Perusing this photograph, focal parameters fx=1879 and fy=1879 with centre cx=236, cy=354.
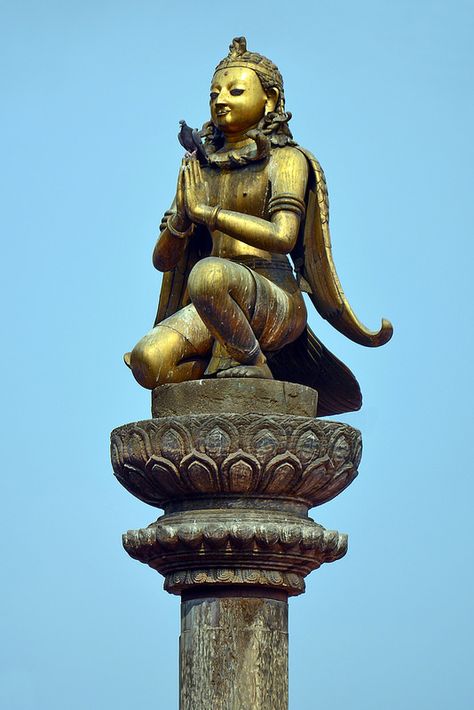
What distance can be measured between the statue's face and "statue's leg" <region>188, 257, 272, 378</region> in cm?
135

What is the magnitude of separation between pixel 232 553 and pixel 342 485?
1008 mm

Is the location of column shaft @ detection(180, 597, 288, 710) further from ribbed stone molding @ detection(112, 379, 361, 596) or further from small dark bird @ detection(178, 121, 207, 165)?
small dark bird @ detection(178, 121, 207, 165)

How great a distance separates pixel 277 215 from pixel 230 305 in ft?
3.02

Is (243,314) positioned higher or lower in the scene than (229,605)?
Result: higher

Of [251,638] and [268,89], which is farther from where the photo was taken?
[268,89]

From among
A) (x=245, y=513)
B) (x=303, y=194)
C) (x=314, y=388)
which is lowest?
(x=245, y=513)

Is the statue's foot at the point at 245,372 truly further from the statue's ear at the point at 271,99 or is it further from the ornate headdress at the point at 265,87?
the statue's ear at the point at 271,99

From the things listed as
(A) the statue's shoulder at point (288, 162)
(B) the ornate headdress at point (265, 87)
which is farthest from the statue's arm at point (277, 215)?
(B) the ornate headdress at point (265, 87)

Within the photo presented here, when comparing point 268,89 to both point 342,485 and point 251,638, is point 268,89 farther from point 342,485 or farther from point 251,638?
point 251,638

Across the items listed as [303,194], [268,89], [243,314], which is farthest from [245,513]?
[268,89]

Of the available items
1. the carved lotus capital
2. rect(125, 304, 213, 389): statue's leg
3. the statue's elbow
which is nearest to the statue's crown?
the statue's elbow

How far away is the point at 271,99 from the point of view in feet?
47.1

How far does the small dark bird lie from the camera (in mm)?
14078

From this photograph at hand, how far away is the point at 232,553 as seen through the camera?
12992 mm
